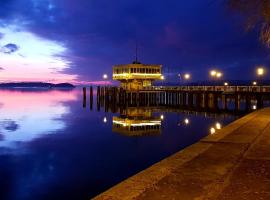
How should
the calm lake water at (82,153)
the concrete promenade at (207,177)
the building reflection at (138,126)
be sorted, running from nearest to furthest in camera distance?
the concrete promenade at (207,177) < the calm lake water at (82,153) < the building reflection at (138,126)

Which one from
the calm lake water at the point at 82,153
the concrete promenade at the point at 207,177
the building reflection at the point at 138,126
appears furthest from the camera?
the building reflection at the point at 138,126

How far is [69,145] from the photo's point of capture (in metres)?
24.5

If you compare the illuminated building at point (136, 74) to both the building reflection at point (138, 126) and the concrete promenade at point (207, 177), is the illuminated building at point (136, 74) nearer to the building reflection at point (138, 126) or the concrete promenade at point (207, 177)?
the building reflection at point (138, 126)

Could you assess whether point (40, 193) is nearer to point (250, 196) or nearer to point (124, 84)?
point (250, 196)

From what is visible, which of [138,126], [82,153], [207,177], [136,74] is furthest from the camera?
[136,74]

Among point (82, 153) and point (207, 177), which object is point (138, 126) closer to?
point (82, 153)

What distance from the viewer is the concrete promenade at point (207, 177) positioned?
19.3ft

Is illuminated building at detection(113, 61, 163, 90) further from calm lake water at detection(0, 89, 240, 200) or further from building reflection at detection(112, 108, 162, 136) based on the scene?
calm lake water at detection(0, 89, 240, 200)

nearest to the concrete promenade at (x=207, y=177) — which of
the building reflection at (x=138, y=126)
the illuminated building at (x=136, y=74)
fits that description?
the building reflection at (x=138, y=126)

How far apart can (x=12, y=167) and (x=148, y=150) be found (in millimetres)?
8875

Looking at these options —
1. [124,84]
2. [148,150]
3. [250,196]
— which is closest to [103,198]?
[250,196]

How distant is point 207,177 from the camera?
7.00 meters

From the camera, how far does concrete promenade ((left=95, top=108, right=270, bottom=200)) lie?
5.88 meters

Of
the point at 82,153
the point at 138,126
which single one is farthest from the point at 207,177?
the point at 138,126
